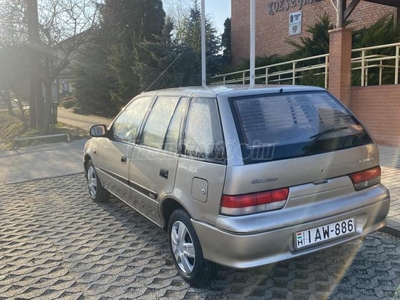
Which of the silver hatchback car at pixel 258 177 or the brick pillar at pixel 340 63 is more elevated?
the brick pillar at pixel 340 63

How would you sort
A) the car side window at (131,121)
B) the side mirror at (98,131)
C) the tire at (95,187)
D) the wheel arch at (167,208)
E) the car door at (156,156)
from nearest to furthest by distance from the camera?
1. the wheel arch at (167,208)
2. the car door at (156,156)
3. the car side window at (131,121)
4. the side mirror at (98,131)
5. the tire at (95,187)

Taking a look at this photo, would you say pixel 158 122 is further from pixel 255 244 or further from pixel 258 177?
pixel 255 244

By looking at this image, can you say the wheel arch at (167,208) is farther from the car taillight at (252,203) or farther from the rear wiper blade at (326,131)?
the rear wiper blade at (326,131)

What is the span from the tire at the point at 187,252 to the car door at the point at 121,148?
1.14 metres

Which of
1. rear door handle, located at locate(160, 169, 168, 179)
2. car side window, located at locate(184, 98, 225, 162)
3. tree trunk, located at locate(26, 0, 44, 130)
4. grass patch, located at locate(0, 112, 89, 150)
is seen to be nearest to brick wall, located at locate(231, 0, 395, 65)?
grass patch, located at locate(0, 112, 89, 150)

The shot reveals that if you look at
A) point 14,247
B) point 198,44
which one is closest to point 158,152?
point 14,247

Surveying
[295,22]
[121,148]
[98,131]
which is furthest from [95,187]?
[295,22]

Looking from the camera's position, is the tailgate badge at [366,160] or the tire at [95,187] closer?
the tailgate badge at [366,160]

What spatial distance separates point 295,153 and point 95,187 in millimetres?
3576

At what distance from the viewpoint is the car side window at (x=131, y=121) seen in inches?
170

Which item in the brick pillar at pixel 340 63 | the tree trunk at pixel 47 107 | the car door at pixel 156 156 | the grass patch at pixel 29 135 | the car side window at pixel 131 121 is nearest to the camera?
the car door at pixel 156 156

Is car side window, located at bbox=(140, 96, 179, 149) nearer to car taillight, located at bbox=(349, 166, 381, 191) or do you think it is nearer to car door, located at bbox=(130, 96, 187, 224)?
car door, located at bbox=(130, 96, 187, 224)

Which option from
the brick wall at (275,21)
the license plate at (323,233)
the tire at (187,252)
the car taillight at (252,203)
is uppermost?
the brick wall at (275,21)

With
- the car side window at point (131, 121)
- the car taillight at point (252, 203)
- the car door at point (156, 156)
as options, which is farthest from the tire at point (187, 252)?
the car side window at point (131, 121)
